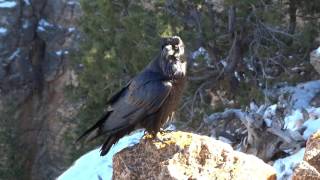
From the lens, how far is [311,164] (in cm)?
358

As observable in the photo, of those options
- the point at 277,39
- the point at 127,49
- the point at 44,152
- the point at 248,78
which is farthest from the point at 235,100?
the point at 44,152

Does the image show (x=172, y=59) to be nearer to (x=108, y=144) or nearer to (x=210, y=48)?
(x=108, y=144)

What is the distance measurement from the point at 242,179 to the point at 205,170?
21 cm

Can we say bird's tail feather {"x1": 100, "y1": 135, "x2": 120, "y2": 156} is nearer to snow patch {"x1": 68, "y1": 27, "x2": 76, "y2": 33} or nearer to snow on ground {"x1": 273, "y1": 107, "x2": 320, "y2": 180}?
snow on ground {"x1": 273, "y1": 107, "x2": 320, "y2": 180}

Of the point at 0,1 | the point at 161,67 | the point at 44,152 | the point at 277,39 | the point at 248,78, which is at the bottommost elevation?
the point at 44,152

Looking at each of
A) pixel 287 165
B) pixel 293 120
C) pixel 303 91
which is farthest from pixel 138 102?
pixel 303 91

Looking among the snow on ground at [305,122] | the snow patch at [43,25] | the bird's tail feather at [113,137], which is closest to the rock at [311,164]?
the bird's tail feather at [113,137]

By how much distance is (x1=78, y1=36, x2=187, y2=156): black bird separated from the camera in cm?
379

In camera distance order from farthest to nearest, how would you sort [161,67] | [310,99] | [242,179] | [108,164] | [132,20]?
1. [132,20]
2. [310,99]
3. [108,164]
4. [161,67]
5. [242,179]

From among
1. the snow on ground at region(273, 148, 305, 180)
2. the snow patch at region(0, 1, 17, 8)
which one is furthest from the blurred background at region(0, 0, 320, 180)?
the snow patch at region(0, 1, 17, 8)

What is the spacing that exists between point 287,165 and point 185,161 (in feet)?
5.97

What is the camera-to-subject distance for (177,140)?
3734 mm

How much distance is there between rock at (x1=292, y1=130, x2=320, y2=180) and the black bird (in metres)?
0.82

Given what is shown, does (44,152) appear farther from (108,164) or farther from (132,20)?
(108,164)
